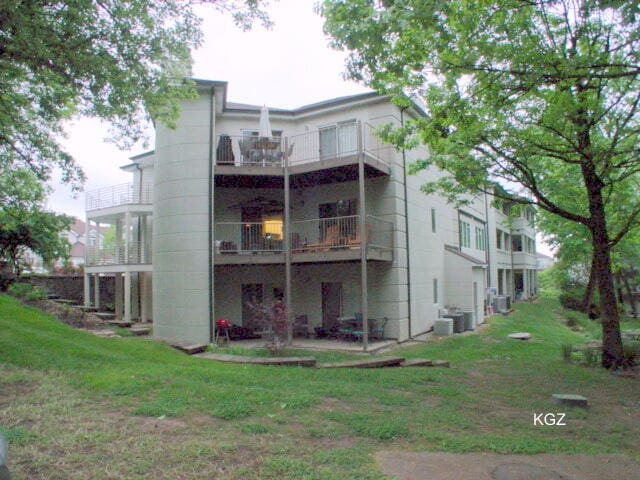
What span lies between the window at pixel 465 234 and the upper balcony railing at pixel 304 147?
10.4 m

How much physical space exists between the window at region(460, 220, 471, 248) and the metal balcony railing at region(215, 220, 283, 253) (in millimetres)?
12228

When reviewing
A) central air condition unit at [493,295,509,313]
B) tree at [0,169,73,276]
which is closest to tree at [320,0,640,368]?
tree at [0,169,73,276]

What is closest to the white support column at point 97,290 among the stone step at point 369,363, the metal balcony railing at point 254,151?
the metal balcony railing at point 254,151

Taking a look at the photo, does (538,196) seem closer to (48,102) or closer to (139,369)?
(139,369)

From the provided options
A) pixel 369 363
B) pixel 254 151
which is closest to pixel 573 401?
pixel 369 363

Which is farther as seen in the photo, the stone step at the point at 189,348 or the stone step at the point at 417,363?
the stone step at the point at 189,348

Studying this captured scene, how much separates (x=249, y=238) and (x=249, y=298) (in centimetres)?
244

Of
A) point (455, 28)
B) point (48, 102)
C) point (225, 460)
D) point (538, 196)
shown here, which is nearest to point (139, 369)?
point (225, 460)

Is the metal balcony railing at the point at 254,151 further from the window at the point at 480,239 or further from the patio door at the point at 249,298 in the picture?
the window at the point at 480,239

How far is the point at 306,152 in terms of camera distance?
57.5 ft

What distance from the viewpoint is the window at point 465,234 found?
83.0 feet

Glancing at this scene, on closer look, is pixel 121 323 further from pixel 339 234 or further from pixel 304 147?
pixel 304 147

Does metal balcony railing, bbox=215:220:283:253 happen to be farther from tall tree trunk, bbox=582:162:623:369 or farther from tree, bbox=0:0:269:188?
tall tree trunk, bbox=582:162:623:369

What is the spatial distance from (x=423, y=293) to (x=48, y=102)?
1393 cm
